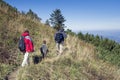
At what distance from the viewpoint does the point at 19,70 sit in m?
13.1

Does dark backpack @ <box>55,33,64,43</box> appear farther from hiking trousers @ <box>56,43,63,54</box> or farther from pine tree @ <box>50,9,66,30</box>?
pine tree @ <box>50,9,66,30</box>

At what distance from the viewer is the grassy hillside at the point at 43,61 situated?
43.8ft

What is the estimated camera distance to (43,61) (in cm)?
1520

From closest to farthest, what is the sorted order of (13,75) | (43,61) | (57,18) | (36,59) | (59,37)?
1. (13,75)
2. (43,61)
3. (36,59)
4. (59,37)
5. (57,18)

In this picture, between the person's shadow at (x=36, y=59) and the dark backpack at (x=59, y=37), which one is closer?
the person's shadow at (x=36, y=59)

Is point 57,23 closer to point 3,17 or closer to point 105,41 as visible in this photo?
point 105,41

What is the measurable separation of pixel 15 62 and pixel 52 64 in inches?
67.6

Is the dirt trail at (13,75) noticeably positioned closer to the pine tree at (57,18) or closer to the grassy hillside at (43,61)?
→ the grassy hillside at (43,61)

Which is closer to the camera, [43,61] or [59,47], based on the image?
[43,61]

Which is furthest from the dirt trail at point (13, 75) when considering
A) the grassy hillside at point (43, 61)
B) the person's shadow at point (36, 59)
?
the person's shadow at point (36, 59)

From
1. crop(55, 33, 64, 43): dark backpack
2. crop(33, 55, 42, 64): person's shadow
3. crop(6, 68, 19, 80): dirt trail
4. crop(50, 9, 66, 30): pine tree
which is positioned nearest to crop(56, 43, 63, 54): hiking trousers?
crop(55, 33, 64, 43): dark backpack

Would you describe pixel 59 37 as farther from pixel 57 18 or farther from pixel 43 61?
pixel 57 18

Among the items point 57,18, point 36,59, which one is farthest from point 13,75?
point 57,18

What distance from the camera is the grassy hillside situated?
525 inches
